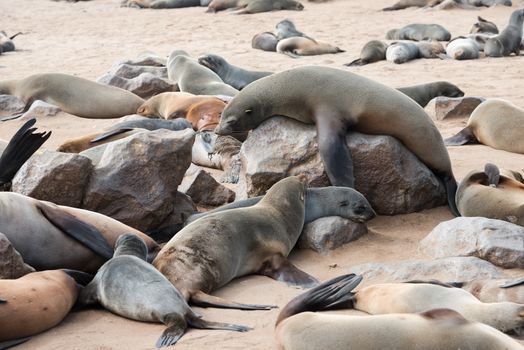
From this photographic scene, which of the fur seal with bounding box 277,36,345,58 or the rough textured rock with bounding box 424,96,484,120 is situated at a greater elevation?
the rough textured rock with bounding box 424,96,484,120

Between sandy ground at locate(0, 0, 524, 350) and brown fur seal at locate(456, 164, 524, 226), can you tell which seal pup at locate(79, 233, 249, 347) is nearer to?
sandy ground at locate(0, 0, 524, 350)

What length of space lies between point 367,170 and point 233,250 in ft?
4.82

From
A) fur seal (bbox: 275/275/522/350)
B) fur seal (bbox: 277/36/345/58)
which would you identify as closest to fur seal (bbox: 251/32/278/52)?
fur seal (bbox: 277/36/345/58)

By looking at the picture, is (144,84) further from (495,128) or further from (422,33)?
(422,33)

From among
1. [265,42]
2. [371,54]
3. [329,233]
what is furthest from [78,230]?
[265,42]

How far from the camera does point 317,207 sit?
525 cm

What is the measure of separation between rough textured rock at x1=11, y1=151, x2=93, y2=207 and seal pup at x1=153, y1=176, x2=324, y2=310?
85 cm

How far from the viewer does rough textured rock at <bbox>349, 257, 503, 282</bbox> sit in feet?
13.9

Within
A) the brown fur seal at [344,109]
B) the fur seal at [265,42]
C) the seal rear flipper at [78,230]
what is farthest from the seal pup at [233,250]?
the fur seal at [265,42]

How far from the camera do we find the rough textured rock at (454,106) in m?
8.22

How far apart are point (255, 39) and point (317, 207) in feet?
28.2

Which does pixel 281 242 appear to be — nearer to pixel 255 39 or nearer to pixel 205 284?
pixel 205 284

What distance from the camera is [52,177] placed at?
5.06m

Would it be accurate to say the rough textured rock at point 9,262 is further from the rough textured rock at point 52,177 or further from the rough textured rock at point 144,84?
the rough textured rock at point 144,84
